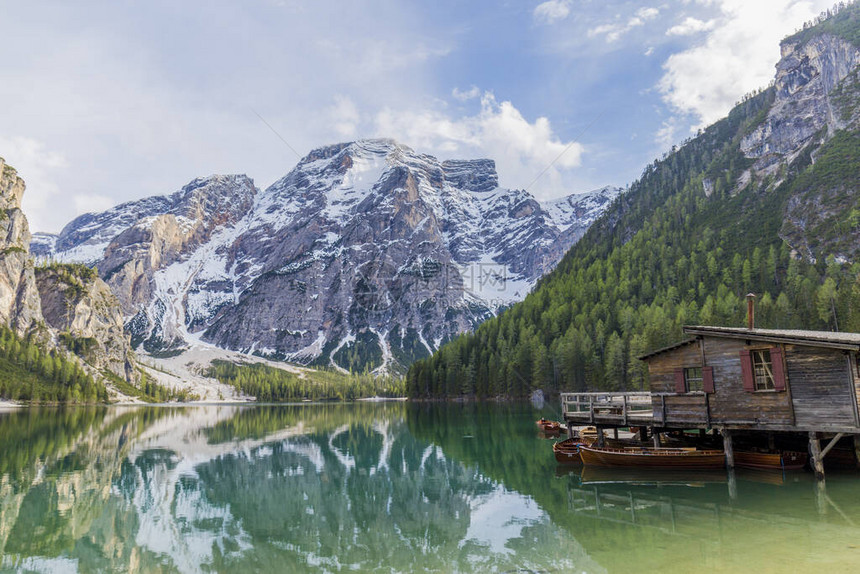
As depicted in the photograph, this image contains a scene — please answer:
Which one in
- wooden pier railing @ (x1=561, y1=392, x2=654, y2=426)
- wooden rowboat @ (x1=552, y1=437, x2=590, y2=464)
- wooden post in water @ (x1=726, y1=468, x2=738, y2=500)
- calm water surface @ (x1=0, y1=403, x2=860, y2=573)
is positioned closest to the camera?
calm water surface @ (x1=0, y1=403, x2=860, y2=573)

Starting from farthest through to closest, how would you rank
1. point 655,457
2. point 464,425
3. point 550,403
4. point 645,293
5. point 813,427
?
point 645,293 < point 550,403 < point 464,425 < point 655,457 < point 813,427

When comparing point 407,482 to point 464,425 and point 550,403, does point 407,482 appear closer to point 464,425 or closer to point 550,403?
point 464,425

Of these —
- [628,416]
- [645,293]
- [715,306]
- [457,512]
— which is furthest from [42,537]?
[645,293]

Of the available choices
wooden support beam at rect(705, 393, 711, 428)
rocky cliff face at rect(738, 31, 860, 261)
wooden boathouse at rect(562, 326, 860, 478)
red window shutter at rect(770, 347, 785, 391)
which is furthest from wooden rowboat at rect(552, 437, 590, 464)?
rocky cliff face at rect(738, 31, 860, 261)

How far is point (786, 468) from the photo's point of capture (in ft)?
102

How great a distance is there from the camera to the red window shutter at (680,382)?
114 ft

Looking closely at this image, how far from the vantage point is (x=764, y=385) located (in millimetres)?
30156

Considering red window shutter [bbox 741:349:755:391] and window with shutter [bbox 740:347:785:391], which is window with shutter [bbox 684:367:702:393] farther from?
window with shutter [bbox 740:347:785:391]

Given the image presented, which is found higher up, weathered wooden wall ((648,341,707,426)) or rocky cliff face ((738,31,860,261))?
rocky cliff face ((738,31,860,261))

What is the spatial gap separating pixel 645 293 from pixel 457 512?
132 m

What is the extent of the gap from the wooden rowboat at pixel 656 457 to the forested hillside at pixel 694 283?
6784 centimetres

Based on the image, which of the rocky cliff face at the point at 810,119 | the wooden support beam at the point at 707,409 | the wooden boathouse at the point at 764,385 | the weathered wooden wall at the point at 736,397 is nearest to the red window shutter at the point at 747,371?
the wooden boathouse at the point at 764,385

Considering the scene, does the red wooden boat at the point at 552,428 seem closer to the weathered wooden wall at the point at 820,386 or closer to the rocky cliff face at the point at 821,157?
the weathered wooden wall at the point at 820,386

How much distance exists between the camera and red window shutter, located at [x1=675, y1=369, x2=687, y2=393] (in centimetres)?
3469
